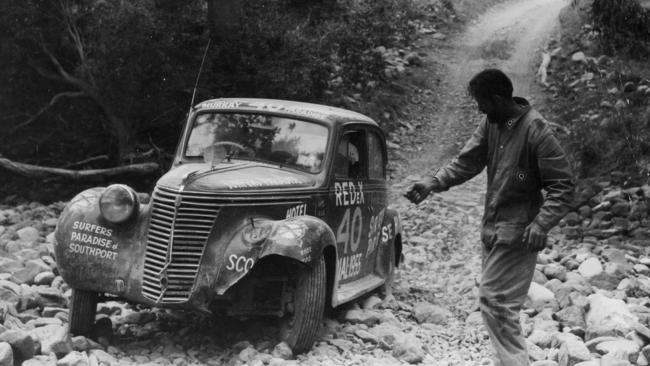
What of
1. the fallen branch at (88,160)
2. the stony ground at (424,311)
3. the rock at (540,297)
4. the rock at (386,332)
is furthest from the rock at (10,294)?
the fallen branch at (88,160)

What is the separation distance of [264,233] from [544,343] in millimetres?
2511

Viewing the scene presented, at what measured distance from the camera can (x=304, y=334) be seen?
566cm

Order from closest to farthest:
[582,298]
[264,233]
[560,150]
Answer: [560,150] → [264,233] → [582,298]

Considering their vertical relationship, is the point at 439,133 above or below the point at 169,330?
above

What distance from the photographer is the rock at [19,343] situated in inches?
185

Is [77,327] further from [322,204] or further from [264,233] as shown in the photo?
[322,204]

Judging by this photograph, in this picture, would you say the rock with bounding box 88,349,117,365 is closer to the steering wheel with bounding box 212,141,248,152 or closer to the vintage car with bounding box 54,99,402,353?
the vintage car with bounding box 54,99,402,353

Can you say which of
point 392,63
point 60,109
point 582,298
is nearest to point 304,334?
point 582,298

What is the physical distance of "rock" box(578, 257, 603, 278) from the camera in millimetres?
8289

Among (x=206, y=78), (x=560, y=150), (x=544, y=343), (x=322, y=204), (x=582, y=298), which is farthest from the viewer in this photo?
(x=206, y=78)

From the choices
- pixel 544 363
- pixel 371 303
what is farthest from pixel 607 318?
pixel 371 303

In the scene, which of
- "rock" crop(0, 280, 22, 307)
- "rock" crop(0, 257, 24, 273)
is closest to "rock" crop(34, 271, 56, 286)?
"rock" crop(0, 257, 24, 273)

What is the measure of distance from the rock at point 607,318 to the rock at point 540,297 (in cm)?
42

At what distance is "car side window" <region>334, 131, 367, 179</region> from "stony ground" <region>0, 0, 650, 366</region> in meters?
1.33
